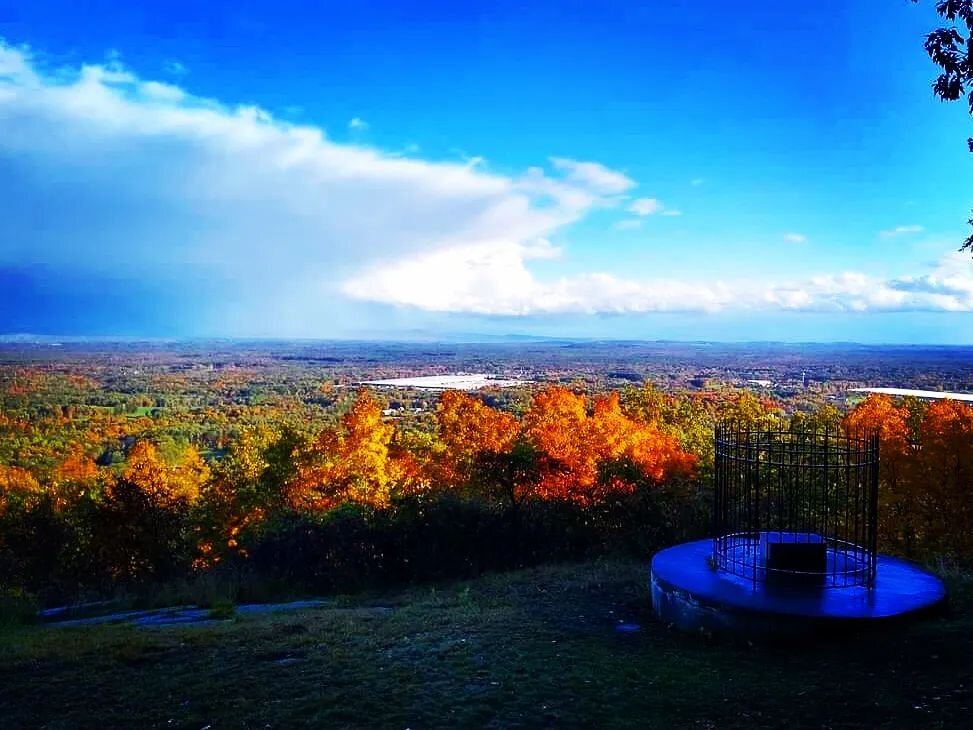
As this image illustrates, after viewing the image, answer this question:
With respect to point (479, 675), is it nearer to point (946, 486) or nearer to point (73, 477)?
point (946, 486)

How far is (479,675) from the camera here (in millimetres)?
7211

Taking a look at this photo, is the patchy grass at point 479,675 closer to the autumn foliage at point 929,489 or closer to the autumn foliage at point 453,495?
the autumn foliage at point 453,495

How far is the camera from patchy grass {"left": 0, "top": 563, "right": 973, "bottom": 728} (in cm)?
610

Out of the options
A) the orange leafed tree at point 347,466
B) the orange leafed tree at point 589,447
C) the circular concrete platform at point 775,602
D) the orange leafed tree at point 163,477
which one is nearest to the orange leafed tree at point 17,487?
the orange leafed tree at point 163,477

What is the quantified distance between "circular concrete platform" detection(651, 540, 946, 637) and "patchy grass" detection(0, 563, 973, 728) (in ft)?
0.86

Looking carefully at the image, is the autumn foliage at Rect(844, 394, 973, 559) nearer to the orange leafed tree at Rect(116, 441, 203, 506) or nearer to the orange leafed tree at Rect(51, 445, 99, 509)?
the orange leafed tree at Rect(116, 441, 203, 506)

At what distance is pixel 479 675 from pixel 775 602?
11.9 ft

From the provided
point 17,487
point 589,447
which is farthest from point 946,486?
point 17,487

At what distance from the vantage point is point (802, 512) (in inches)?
883

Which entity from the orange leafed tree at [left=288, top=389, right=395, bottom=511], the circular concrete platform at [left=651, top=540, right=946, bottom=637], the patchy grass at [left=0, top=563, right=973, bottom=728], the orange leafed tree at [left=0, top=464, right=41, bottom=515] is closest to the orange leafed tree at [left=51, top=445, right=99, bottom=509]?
the orange leafed tree at [left=0, top=464, right=41, bottom=515]

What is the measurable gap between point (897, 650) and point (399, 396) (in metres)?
64.8

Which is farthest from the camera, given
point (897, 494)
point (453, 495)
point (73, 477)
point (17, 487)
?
point (73, 477)

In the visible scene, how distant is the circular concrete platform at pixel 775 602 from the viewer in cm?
806

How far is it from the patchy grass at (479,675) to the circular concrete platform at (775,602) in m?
0.26
